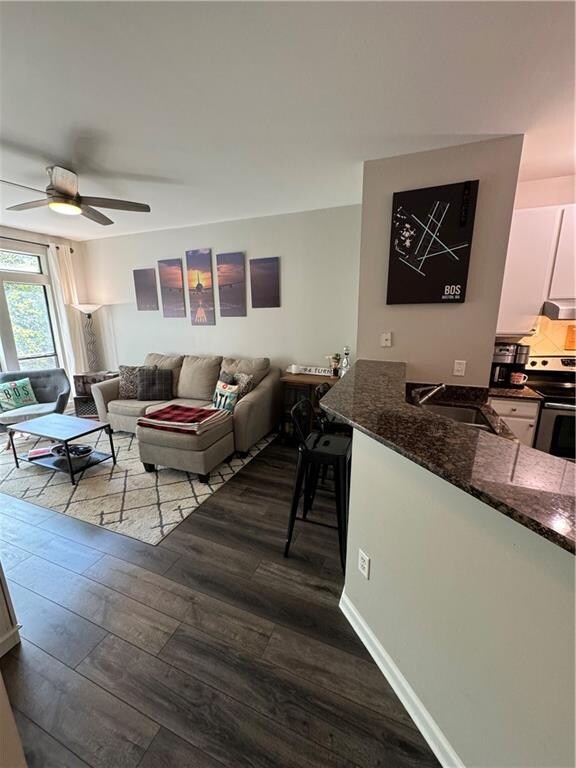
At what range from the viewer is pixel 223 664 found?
4.40ft

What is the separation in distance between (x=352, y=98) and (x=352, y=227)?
1803 millimetres

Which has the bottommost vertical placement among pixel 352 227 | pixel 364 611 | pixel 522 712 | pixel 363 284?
pixel 364 611

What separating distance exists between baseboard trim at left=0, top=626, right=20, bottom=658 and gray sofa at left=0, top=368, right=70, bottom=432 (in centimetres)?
276

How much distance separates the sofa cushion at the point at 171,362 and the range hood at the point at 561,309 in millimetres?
3970

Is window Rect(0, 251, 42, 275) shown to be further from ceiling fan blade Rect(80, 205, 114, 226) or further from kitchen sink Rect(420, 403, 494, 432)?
kitchen sink Rect(420, 403, 494, 432)

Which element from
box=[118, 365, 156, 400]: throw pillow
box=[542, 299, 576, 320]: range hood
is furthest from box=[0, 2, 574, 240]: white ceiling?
box=[118, 365, 156, 400]: throw pillow

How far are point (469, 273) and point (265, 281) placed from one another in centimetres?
235

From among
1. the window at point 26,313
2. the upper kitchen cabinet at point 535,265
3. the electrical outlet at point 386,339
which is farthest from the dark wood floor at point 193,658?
the window at point 26,313

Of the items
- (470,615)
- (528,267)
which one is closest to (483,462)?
(470,615)

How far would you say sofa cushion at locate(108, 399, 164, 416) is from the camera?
3602 mm

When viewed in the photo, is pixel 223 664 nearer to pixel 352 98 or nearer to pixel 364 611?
pixel 364 611

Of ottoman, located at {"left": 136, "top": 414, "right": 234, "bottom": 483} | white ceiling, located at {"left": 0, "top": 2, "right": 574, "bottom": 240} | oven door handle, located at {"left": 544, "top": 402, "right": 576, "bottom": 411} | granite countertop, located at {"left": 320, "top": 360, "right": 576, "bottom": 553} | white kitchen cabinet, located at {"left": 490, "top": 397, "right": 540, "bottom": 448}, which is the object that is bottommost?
ottoman, located at {"left": 136, "top": 414, "right": 234, "bottom": 483}

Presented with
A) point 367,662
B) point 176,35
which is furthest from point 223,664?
point 176,35

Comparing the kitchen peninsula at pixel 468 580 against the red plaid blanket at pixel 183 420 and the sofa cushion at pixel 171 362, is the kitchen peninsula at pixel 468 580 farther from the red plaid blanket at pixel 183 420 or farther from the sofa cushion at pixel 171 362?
the sofa cushion at pixel 171 362
